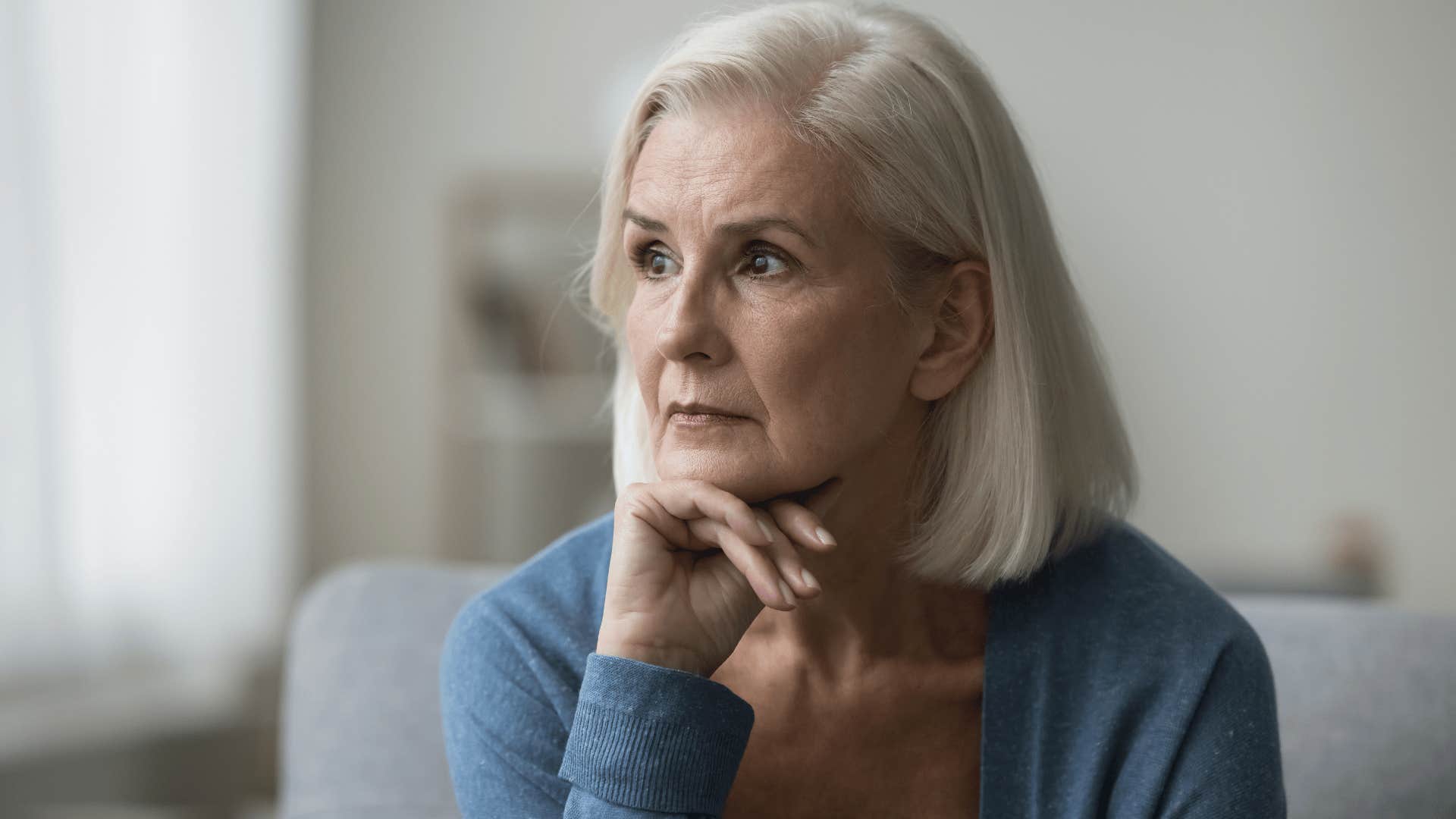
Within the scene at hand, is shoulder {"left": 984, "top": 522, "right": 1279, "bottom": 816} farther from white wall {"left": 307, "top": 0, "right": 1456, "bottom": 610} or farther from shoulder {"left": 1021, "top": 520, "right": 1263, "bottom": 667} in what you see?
white wall {"left": 307, "top": 0, "right": 1456, "bottom": 610}

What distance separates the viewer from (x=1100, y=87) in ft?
11.5

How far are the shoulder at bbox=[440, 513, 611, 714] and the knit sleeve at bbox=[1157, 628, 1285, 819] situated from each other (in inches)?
21.0

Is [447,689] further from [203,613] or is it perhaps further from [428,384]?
[428,384]

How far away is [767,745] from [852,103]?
1.96 feet

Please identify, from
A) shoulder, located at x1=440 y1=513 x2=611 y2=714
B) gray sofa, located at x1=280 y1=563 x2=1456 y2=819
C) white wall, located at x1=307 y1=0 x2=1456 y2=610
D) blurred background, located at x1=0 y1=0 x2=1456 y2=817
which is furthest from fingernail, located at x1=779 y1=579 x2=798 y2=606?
white wall, located at x1=307 y1=0 x2=1456 y2=610

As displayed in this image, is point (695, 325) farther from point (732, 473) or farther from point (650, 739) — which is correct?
point (650, 739)

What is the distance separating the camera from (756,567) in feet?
3.36

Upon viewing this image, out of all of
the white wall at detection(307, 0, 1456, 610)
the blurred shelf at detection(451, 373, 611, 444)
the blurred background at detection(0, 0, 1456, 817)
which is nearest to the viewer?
the blurred background at detection(0, 0, 1456, 817)

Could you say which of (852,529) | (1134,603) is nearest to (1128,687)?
(1134,603)

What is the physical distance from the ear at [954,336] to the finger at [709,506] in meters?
0.22

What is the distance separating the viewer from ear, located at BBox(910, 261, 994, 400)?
115 cm

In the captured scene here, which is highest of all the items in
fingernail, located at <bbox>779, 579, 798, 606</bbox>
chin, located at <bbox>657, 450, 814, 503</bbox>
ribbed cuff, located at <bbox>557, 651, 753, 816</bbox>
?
chin, located at <bbox>657, 450, 814, 503</bbox>

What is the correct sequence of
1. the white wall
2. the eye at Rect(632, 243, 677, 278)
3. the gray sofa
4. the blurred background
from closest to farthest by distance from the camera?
the eye at Rect(632, 243, 677, 278) → the gray sofa → the blurred background → the white wall

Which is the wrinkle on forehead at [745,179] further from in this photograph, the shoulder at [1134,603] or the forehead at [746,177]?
the shoulder at [1134,603]
